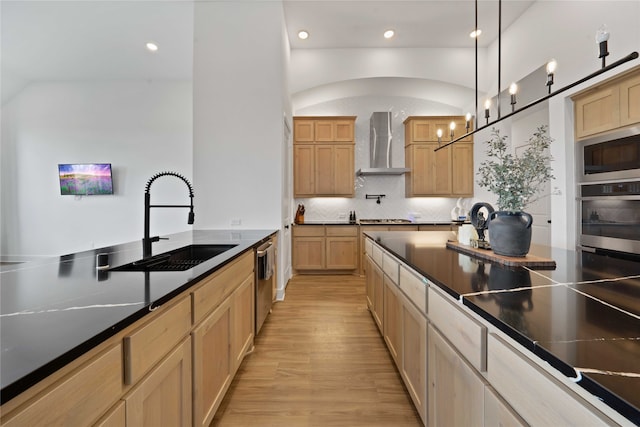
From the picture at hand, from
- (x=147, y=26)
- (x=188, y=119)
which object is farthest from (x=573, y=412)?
(x=188, y=119)

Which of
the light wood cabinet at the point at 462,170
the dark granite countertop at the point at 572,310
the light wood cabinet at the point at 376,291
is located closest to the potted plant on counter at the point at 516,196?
the dark granite countertop at the point at 572,310

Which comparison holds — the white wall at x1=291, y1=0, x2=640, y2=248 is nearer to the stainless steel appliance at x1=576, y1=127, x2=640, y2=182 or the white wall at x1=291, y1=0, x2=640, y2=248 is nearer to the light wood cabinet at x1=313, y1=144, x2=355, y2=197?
the stainless steel appliance at x1=576, y1=127, x2=640, y2=182

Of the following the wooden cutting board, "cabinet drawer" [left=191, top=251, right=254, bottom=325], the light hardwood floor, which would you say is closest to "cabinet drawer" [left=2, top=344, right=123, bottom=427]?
"cabinet drawer" [left=191, top=251, right=254, bottom=325]

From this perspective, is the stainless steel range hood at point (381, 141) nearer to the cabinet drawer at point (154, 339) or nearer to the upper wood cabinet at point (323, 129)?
the upper wood cabinet at point (323, 129)

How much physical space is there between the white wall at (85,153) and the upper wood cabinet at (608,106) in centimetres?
608

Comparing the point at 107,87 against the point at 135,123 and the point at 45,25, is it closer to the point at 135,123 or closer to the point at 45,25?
the point at 135,123

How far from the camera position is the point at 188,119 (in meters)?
5.46

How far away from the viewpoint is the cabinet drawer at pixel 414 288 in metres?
1.31

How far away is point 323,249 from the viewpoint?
4.89 m

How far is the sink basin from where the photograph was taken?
4.70 feet

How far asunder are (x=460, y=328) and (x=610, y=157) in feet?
10.5

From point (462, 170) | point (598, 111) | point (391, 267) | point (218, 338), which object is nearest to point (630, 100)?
point (598, 111)

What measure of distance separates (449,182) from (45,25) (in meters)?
7.15

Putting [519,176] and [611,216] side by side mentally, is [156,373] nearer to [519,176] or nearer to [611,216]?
[519,176]
